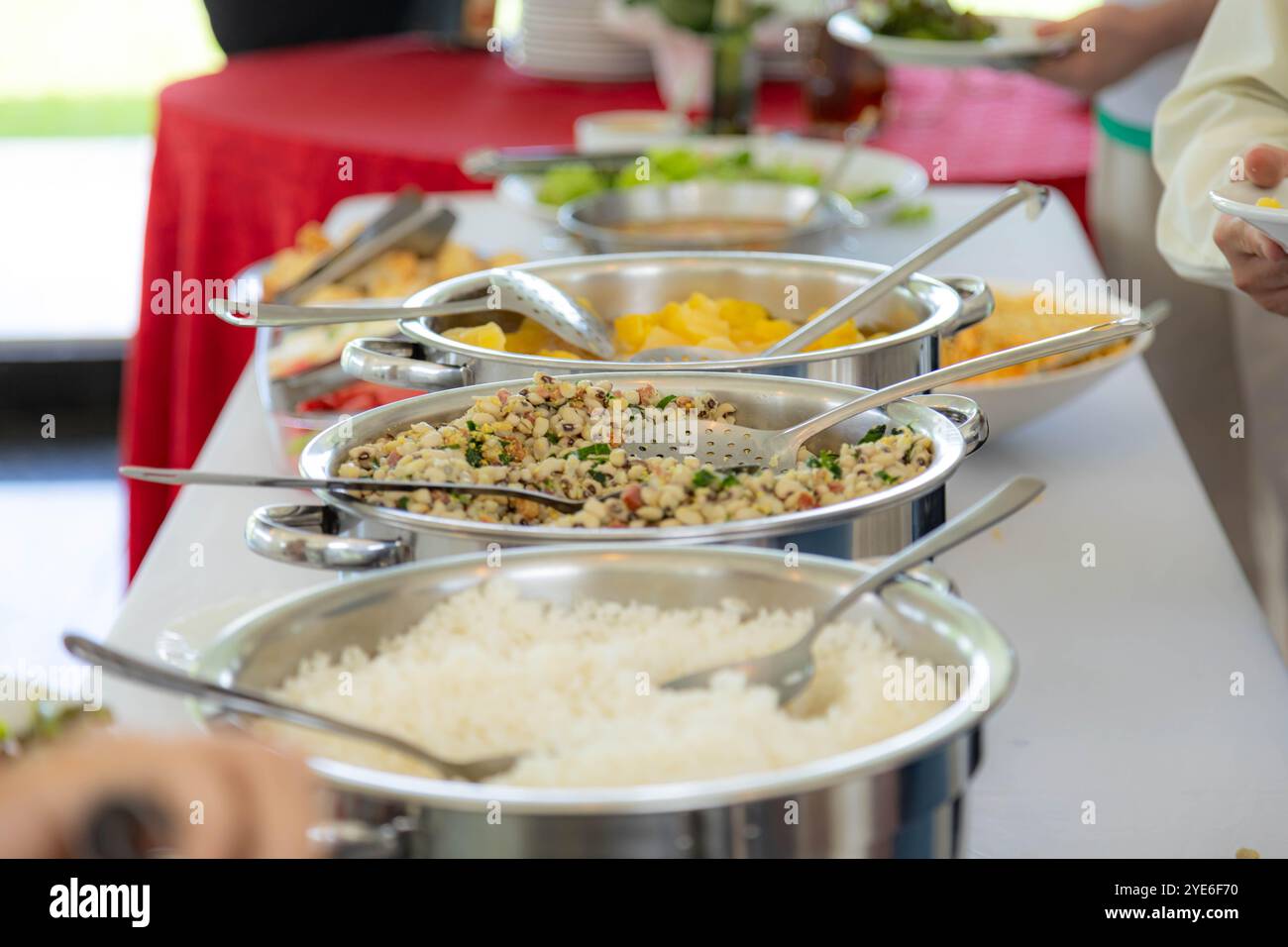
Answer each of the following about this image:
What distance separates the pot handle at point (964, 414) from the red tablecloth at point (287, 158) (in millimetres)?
1440

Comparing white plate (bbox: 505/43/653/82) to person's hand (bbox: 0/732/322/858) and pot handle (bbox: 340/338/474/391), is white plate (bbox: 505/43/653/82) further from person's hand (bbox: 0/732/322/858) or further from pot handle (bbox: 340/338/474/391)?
person's hand (bbox: 0/732/322/858)

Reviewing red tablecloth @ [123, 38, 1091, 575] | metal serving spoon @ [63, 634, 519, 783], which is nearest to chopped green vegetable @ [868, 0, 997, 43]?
red tablecloth @ [123, 38, 1091, 575]

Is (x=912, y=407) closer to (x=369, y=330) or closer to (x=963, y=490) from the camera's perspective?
(x=963, y=490)

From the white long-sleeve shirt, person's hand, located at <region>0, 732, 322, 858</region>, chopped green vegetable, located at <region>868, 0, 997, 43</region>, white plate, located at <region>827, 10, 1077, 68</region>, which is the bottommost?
A: person's hand, located at <region>0, 732, 322, 858</region>

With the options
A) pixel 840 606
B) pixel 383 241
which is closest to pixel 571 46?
pixel 383 241

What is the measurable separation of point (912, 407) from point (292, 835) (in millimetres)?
461

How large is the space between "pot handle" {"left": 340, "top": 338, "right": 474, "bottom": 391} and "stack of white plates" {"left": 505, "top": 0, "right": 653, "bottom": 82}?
213 centimetres

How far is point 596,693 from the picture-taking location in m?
0.57

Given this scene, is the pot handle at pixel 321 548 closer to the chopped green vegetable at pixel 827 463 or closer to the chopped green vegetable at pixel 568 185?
the chopped green vegetable at pixel 827 463

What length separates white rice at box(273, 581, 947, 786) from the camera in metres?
0.52

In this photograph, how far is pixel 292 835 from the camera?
46 cm

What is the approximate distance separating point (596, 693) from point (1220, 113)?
3.13 feet

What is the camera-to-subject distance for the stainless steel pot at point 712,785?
0.46m

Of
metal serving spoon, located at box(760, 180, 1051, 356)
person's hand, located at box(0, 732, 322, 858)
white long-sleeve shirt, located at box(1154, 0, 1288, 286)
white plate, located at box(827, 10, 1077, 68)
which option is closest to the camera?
person's hand, located at box(0, 732, 322, 858)
